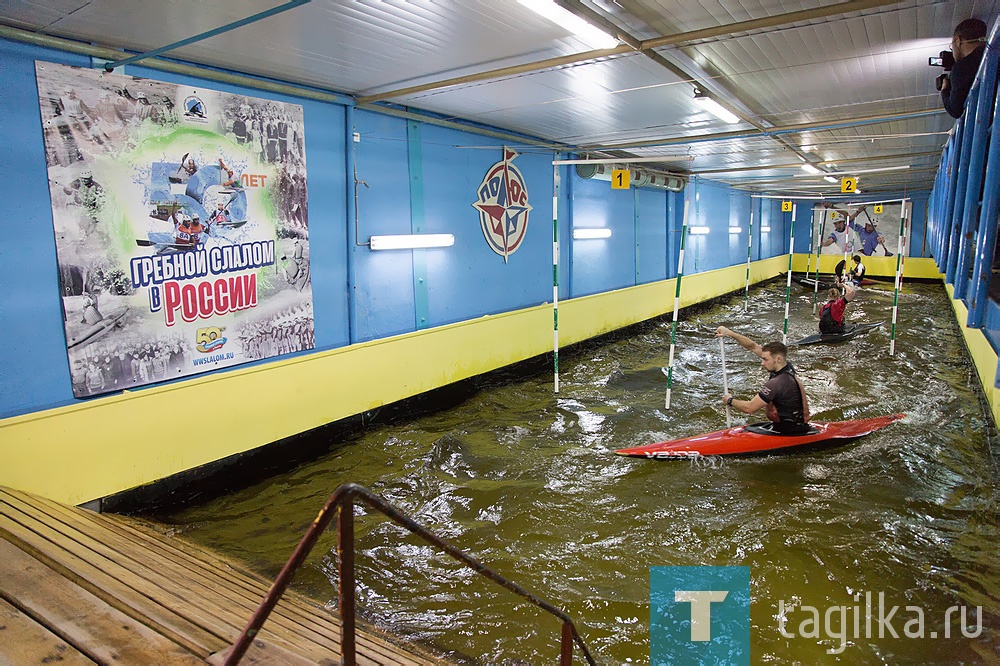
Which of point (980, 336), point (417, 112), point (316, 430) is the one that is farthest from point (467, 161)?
point (980, 336)

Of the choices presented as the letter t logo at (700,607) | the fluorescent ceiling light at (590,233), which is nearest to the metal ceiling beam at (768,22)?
the letter t logo at (700,607)

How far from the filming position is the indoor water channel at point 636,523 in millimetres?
3598

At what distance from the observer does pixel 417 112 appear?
7.70 metres

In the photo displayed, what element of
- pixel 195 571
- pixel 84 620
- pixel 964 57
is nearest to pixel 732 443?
pixel 964 57

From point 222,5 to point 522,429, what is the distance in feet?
17.1

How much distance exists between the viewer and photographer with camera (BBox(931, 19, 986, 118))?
4508 millimetres

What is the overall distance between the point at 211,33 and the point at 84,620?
3.58m

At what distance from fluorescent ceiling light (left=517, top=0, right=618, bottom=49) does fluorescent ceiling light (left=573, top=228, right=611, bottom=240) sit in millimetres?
6412

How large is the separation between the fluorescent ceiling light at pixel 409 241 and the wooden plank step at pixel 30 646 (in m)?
5.23

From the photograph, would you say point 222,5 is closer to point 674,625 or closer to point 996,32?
point 674,625

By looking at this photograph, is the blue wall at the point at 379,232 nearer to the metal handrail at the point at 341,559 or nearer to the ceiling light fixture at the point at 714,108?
the ceiling light fixture at the point at 714,108

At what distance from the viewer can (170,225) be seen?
5.21 metres

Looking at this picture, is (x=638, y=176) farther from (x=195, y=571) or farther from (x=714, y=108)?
(x=195, y=571)

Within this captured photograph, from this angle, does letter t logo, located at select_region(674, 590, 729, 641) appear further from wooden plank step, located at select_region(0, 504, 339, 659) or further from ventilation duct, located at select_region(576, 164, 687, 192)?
ventilation duct, located at select_region(576, 164, 687, 192)
